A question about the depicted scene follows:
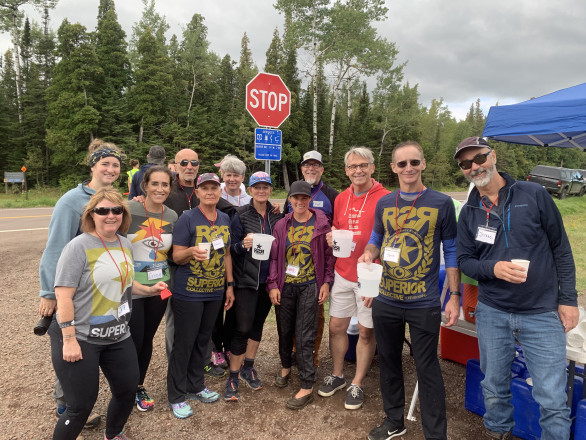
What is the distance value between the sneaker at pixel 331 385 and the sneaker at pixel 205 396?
0.96m

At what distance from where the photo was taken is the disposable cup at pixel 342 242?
2.75 metres

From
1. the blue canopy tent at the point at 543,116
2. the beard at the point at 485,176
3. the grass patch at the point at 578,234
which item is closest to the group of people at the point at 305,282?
the beard at the point at 485,176

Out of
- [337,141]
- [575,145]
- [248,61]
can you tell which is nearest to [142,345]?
[575,145]

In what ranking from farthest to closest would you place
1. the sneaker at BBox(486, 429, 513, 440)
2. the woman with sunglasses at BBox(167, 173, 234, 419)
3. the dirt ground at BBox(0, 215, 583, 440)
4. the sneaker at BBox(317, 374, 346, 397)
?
the sneaker at BBox(317, 374, 346, 397) < the woman with sunglasses at BBox(167, 173, 234, 419) < the dirt ground at BBox(0, 215, 583, 440) < the sneaker at BBox(486, 429, 513, 440)

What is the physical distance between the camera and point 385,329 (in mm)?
2502

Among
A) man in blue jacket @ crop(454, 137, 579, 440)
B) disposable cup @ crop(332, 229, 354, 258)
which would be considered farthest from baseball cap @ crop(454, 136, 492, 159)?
disposable cup @ crop(332, 229, 354, 258)

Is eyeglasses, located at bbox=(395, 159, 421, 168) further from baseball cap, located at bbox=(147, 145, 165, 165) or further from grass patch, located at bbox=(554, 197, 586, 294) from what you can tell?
grass patch, located at bbox=(554, 197, 586, 294)

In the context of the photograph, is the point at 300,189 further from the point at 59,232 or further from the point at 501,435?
the point at 501,435

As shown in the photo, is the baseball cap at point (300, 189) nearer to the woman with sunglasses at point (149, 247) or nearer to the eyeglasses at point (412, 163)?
the eyeglasses at point (412, 163)

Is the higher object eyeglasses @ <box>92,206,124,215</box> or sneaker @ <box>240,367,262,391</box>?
eyeglasses @ <box>92,206,124,215</box>

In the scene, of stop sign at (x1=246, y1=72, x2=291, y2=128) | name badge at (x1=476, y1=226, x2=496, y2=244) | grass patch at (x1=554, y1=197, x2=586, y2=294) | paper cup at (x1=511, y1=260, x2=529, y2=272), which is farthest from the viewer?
grass patch at (x1=554, y1=197, x2=586, y2=294)

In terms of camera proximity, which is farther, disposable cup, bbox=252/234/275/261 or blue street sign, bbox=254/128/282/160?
blue street sign, bbox=254/128/282/160

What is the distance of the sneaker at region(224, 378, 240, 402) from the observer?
9.99 ft

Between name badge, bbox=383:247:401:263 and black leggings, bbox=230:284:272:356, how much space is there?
126cm
